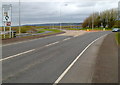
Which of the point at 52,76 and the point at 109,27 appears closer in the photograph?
the point at 52,76

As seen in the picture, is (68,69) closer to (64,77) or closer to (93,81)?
(64,77)

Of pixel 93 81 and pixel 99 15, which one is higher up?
pixel 99 15

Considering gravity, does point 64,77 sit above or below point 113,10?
below

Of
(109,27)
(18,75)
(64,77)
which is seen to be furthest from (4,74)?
(109,27)

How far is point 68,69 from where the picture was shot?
8844 mm

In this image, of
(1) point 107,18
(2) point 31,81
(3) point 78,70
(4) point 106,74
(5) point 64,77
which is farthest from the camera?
(1) point 107,18

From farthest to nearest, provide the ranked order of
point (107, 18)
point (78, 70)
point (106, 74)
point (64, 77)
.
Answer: point (107, 18) → point (78, 70) → point (106, 74) → point (64, 77)

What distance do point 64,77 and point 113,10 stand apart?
295 ft

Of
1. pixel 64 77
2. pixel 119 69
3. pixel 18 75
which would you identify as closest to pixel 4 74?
pixel 18 75

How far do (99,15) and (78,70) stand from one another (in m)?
91.3

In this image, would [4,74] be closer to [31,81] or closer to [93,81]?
[31,81]

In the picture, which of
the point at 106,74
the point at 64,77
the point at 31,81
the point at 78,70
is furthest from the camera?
the point at 78,70

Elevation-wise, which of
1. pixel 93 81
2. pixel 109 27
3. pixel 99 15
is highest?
pixel 99 15

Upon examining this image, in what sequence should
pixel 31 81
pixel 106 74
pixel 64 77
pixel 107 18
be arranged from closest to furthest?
pixel 31 81 < pixel 64 77 < pixel 106 74 < pixel 107 18
